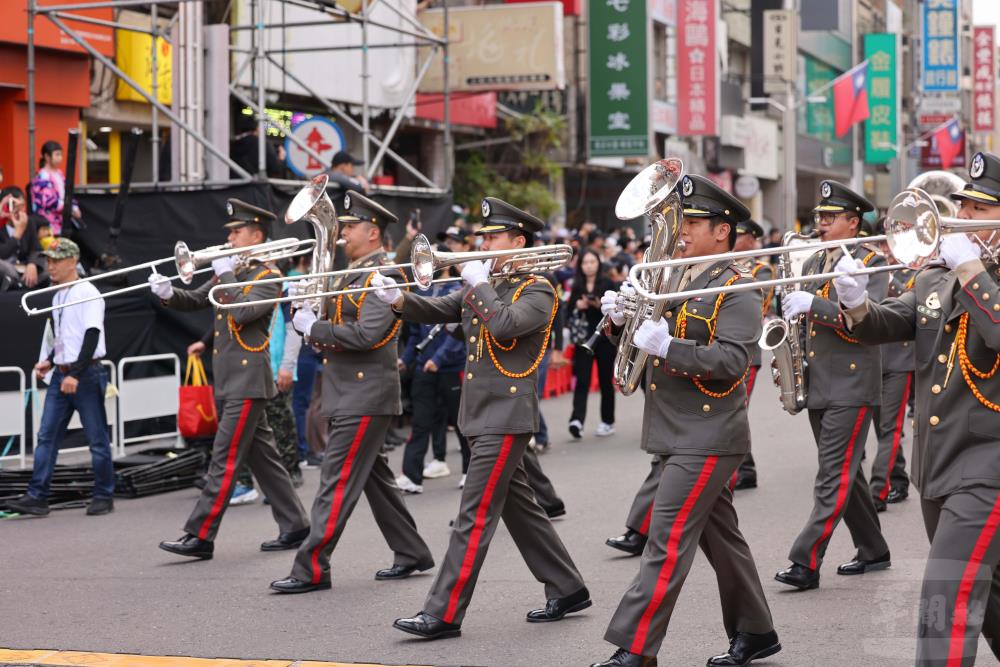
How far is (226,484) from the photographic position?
27.1 feet

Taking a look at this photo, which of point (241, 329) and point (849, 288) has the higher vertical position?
point (849, 288)

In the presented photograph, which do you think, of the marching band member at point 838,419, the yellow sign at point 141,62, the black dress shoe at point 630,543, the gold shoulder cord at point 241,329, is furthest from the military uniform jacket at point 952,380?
the yellow sign at point 141,62

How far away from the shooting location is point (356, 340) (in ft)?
24.3

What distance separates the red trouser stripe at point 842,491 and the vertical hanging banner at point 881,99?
44303 mm

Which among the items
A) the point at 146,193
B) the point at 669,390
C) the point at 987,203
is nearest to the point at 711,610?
the point at 669,390

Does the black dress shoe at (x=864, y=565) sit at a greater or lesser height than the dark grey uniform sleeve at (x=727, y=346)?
lesser

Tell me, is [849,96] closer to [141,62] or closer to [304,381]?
[141,62]

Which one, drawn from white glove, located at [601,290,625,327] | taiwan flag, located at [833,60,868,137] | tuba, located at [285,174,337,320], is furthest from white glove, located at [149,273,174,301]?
taiwan flag, located at [833,60,868,137]

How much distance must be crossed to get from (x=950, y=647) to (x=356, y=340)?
12.1ft

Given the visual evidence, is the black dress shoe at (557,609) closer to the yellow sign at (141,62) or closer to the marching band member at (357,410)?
the marching band member at (357,410)

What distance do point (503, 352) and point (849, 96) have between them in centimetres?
3627

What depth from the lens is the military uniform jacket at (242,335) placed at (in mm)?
8617

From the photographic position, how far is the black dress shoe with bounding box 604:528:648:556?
8148 mm

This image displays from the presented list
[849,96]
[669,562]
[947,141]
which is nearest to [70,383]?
[669,562]
